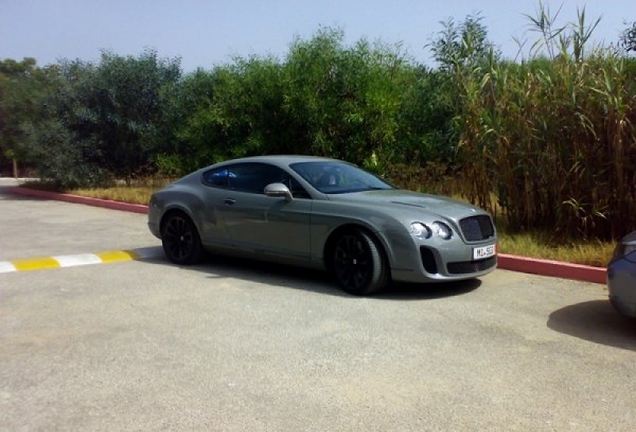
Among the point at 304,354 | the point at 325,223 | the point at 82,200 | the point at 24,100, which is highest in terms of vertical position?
the point at 24,100

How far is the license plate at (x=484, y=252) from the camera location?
6480mm

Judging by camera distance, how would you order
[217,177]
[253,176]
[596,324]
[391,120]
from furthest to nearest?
[391,120] → [217,177] → [253,176] → [596,324]

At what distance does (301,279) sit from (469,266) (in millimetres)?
1919

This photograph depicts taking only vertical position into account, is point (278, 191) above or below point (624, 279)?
above

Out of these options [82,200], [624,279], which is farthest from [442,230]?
[82,200]

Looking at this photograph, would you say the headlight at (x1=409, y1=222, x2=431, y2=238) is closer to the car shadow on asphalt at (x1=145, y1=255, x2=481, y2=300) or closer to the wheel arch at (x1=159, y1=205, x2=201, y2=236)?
the car shadow on asphalt at (x1=145, y1=255, x2=481, y2=300)

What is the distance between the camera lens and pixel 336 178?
7.49 meters

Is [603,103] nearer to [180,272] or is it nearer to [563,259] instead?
[563,259]

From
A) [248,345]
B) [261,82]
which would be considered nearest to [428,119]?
[261,82]

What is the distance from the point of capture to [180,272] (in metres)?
7.80

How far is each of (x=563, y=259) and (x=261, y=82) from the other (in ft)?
25.9

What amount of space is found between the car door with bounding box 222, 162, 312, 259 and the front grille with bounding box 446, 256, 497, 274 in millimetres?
1516

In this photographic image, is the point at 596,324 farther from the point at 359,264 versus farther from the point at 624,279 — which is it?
the point at 359,264

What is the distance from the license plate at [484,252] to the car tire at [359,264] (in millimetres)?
898
